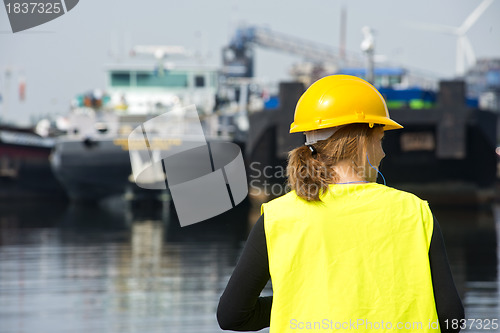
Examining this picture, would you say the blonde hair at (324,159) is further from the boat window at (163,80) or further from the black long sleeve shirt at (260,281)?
the boat window at (163,80)

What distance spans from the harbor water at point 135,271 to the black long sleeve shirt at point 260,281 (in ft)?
12.1

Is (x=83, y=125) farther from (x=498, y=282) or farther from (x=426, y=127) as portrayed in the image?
(x=498, y=282)

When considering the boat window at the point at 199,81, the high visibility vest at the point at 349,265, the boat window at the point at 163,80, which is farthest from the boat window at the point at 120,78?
the high visibility vest at the point at 349,265

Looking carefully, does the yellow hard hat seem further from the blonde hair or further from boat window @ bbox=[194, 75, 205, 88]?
boat window @ bbox=[194, 75, 205, 88]

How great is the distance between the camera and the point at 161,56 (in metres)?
24.8

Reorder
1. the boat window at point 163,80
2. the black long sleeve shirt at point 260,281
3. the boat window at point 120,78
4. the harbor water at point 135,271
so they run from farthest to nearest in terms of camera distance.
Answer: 1. the boat window at point 120,78
2. the boat window at point 163,80
3. the harbor water at point 135,271
4. the black long sleeve shirt at point 260,281

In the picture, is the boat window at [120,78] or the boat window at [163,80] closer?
the boat window at [163,80]

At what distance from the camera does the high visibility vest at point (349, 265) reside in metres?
1.58

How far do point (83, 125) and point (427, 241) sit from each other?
754 inches

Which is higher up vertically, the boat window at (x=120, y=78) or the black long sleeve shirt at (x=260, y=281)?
the black long sleeve shirt at (x=260, y=281)

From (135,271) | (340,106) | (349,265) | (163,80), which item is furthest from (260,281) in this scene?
(163,80)

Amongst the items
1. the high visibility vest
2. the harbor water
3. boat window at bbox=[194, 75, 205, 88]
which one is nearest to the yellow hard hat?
the high visibility vest

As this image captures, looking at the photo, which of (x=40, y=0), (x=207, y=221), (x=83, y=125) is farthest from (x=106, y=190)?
(x=40, y=0)

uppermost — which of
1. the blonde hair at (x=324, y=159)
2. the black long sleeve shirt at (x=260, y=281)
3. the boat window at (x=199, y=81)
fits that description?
the blonde hair at (x=324, y=159)
